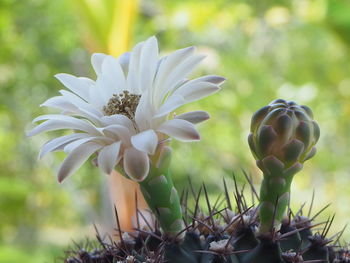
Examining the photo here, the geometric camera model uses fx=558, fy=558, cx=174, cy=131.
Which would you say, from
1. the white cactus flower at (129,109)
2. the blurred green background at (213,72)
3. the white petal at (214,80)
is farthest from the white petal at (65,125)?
the blurred green background at (213,72)

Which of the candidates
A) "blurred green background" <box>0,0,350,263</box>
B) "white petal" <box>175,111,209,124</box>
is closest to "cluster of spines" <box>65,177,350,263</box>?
"white petal" <box>175,111,209,124</box>

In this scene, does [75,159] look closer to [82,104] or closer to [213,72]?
[82,104]

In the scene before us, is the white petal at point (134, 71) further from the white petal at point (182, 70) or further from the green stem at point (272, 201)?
the green stem at point (272, 201)

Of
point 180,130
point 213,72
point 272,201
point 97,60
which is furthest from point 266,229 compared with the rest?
point 213,72

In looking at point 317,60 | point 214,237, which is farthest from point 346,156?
point 214,237

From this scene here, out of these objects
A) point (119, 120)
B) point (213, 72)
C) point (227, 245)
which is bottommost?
point (227, 245)

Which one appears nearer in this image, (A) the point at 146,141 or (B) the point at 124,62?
(A) the point at 146,141

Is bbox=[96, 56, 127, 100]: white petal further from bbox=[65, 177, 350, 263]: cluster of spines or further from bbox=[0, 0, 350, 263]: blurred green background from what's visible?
bbox=[0, 0, 350, 263]: blurred green background
